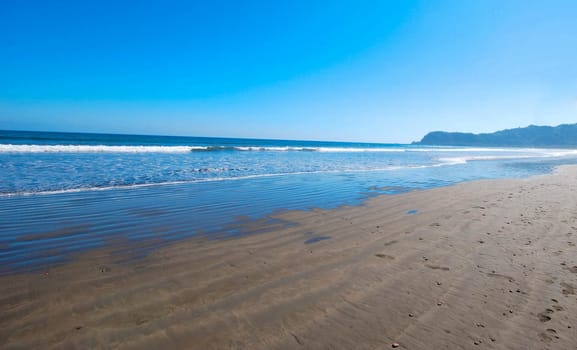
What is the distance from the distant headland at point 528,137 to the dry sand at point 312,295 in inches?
7166

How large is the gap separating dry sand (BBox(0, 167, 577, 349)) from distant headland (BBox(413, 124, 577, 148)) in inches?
7166

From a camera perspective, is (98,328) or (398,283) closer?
(98,328)

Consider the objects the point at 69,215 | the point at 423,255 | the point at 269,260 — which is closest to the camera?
the point at 269,260

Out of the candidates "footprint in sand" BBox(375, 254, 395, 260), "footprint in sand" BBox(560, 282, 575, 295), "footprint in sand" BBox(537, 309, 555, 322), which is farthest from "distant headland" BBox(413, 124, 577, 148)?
"footprint in sand" BBox(537, 309, 555, 322)

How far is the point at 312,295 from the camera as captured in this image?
3348mm

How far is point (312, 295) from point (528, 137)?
21216 cm

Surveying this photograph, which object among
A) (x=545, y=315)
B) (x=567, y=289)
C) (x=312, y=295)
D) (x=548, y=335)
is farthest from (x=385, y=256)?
(x=567, y=289)

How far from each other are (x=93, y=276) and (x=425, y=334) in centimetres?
403

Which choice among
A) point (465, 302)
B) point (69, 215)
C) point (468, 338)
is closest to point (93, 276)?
point (69, 215)

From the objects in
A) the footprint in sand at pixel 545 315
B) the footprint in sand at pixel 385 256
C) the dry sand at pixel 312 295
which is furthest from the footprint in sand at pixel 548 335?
the footprint in sand at pixel 385 256

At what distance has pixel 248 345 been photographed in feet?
8.18

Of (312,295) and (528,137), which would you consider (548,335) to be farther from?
(528,137)

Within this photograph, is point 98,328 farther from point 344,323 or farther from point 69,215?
point 69,215

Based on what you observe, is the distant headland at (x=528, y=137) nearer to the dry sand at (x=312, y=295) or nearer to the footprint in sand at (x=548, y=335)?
the dry sand at (x=312, y=295)
